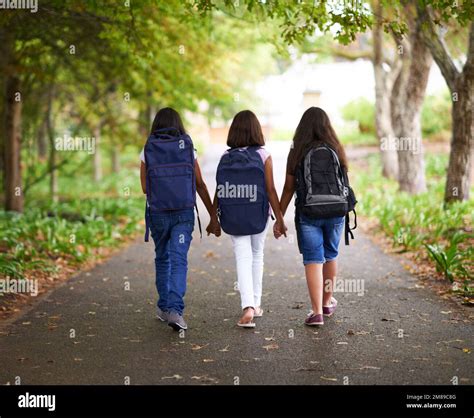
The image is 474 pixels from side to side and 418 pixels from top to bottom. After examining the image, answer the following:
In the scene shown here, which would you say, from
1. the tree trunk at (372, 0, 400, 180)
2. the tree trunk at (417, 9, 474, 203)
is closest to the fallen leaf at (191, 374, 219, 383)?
the tree trunk at (417, 9, 474, 203)

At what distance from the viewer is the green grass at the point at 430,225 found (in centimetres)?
870

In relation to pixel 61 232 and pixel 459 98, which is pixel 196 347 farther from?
pixel 459 98

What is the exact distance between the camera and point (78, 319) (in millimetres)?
7117

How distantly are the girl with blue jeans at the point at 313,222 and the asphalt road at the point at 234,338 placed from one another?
38 centimetres

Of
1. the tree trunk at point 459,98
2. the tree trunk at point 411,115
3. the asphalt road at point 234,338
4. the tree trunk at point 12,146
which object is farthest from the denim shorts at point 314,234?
the tree trunk at point 12,146

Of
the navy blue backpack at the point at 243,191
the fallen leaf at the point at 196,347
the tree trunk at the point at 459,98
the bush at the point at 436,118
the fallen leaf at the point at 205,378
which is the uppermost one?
the bush at the point at 436,118

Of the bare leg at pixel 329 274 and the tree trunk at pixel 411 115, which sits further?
the tree trunk at pixel 411 115

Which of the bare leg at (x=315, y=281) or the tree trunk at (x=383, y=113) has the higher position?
the tree trunk at (x=383, y=113)

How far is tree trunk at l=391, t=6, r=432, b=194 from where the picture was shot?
14648mm

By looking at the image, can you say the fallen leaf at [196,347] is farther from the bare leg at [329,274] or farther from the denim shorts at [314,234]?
the bare leg at [329,274]

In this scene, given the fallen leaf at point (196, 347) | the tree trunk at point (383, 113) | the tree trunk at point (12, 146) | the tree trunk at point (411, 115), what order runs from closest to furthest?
1. the fallen leaf at point (196, 347)
2. the tree trunk at point (12, 146)
3. the tree trunk at point (411, 115)
4. the tree trunk at point (383, 113)

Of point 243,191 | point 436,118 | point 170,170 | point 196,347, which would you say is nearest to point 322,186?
point 243,191

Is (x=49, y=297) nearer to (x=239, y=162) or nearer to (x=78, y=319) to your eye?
→ (x=78, y=319)
